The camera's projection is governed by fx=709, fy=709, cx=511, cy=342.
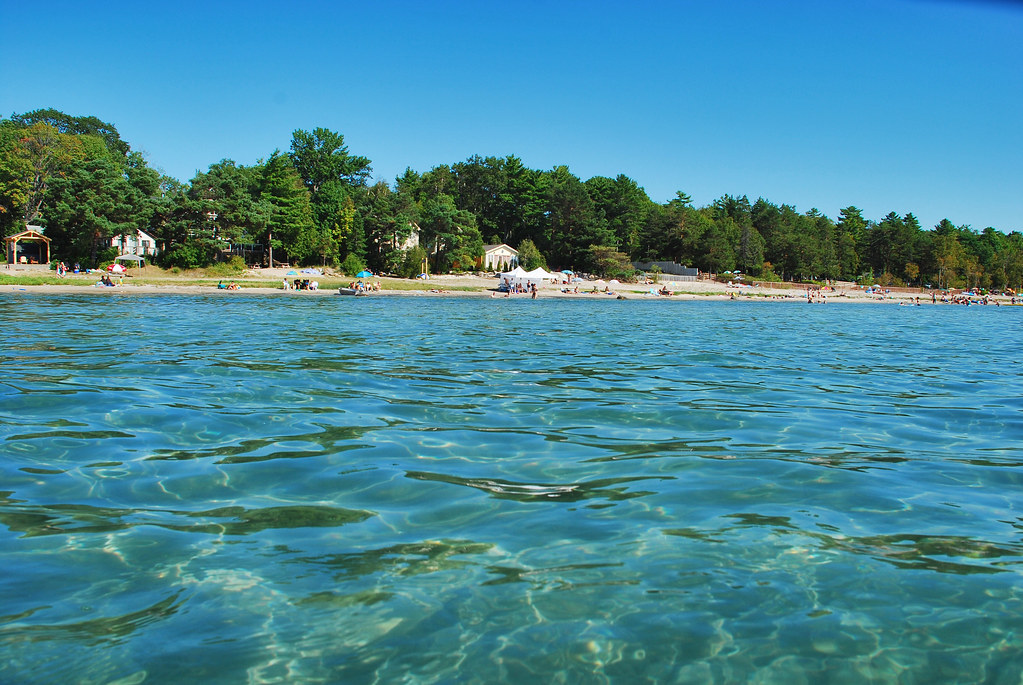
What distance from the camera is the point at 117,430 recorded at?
716 cm

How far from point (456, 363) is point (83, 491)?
331 inches

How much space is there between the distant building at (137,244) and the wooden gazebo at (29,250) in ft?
17.6

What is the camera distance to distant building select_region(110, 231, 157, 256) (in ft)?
197

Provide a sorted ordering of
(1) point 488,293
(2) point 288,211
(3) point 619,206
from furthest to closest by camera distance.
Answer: (3) point 619,206 < (2) point 288,211 < (1) point 488,293

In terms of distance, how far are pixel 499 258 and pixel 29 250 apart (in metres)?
46.1

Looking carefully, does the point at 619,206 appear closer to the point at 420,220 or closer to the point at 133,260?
the point at 420,220

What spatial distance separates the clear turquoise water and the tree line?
50.9 metres

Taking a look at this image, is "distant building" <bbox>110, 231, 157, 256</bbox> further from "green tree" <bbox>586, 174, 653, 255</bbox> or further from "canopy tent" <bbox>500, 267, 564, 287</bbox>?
"green tree" <bbox>586, 174, 653, 255</bbox>

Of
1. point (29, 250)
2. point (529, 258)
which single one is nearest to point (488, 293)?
point (529, 258)

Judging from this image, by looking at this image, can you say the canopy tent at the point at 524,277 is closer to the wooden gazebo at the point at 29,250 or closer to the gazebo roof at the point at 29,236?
the gazebo roof at the point at 29,236

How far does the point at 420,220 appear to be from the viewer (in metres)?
71.8

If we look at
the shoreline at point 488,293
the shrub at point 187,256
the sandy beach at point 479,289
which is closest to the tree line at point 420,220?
the shrub at point 187,256

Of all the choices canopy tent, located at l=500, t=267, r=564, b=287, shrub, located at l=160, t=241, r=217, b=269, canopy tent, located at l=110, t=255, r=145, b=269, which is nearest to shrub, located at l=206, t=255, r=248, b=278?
shrub, located at l=160, t=241, r=217, b=269

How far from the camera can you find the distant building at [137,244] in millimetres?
60041
